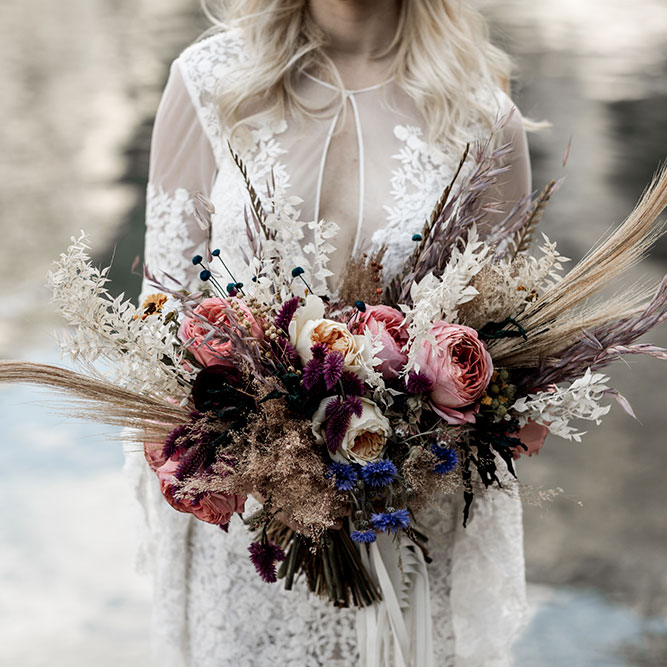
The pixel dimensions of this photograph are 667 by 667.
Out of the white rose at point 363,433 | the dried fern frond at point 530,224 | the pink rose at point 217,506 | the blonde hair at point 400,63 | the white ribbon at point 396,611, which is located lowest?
the white ribbon at point 396,611

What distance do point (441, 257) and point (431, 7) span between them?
0.67m

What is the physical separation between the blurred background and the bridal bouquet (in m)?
0.11

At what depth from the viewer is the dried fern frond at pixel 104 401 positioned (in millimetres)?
949

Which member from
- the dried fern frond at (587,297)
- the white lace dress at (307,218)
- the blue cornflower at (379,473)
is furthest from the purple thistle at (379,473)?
the white lace dress at (307,218)

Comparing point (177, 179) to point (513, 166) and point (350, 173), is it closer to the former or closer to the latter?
point (350, 173)

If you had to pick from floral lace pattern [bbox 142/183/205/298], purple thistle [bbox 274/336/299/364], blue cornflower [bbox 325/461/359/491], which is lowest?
blue cornflower [bbox 325/461/359/491]

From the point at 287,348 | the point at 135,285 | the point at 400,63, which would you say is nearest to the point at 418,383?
the point at 287,348

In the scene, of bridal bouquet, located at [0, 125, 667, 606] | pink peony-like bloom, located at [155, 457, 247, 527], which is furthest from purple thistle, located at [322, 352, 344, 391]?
pink peony-like bloom, located at [155, 457, 247, 527]

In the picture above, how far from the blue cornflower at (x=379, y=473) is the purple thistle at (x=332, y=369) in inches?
3.8

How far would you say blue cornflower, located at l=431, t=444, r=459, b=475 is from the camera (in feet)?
3.14

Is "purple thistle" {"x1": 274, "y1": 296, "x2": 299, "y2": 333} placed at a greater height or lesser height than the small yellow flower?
lesser

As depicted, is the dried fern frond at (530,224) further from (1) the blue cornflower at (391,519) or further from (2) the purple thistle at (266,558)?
(2) the purple thistle at (266,558)

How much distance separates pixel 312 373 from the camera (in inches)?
37.6

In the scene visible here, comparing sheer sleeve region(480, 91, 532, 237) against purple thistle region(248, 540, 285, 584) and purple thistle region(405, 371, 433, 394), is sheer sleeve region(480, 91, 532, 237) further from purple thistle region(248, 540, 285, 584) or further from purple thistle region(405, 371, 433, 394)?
purple thistle region(248, 540, 285, 584)
